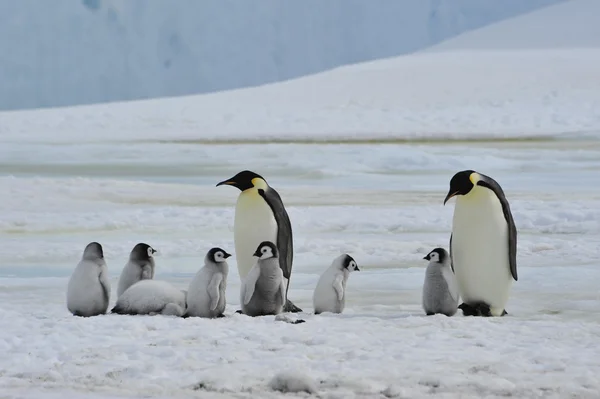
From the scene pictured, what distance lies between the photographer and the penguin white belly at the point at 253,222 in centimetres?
446

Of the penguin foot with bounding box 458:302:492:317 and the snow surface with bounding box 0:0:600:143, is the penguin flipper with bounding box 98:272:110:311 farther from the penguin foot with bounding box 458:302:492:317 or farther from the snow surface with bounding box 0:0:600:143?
the snow surface with bounding box 0:0:600:143

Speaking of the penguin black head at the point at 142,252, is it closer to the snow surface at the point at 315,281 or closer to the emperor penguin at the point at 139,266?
the emperor penguin at the point at 139,266

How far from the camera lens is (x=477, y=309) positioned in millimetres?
4250

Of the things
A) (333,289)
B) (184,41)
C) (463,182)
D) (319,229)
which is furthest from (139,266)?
(184,41)

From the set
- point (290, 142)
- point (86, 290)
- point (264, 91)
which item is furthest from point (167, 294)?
point (264, 91)

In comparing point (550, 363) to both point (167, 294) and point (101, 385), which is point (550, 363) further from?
point (167, 294)

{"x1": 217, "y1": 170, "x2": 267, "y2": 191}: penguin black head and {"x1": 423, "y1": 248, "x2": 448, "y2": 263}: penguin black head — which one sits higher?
{"x1": 217, "y1": 170, "x2": 267, "y2": 191}: penguin black head

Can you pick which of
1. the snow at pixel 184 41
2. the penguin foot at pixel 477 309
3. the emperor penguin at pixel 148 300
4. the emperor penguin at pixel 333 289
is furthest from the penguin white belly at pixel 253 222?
the snow at pixel 184 41

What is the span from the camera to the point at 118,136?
48.0 ft

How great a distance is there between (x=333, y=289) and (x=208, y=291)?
472 mm

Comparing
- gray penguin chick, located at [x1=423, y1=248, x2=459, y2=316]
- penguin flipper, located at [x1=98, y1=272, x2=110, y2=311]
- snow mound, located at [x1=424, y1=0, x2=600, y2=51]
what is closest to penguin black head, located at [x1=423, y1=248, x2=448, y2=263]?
gray penguin chick, located at [x1=423, y1=248, x2=459, y2=316]

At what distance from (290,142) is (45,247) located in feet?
26.2

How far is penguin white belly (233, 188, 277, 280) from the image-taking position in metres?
4.46

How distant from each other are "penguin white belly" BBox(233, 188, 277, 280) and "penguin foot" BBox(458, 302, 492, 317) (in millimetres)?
760
